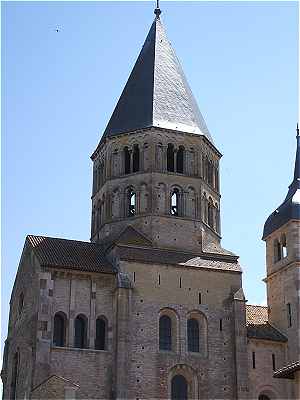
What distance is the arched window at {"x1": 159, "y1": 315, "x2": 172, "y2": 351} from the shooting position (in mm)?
41188

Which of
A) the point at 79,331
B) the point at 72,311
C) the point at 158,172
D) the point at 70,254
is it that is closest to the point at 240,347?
the point at 79,331

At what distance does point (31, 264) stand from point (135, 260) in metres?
5.49

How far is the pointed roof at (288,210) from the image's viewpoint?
45809mm

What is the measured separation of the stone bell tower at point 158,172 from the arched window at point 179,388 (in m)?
7.06

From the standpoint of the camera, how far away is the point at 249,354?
140 feet

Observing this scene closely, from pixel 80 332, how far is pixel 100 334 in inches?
38.5

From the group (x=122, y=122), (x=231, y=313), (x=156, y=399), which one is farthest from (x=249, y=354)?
(x=122, y=122)

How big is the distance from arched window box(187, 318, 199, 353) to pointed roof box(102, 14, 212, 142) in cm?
1102

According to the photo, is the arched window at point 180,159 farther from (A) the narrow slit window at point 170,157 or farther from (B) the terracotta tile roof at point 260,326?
(B) the terracotta tile roof at point 260,326

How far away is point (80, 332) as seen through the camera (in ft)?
134

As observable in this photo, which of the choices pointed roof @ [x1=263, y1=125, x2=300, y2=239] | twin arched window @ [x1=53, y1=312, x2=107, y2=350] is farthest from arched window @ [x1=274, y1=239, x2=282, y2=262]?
twin arched window @ [x1=53, y1=312, x2=107, y2=350]

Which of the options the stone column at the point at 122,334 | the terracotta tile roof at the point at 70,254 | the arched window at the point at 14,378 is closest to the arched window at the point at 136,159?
the terracotta tile roof at the point at 70,254

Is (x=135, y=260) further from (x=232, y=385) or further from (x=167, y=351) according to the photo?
(x=232, y=385)

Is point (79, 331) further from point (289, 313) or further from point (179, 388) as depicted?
point (289, 313)
